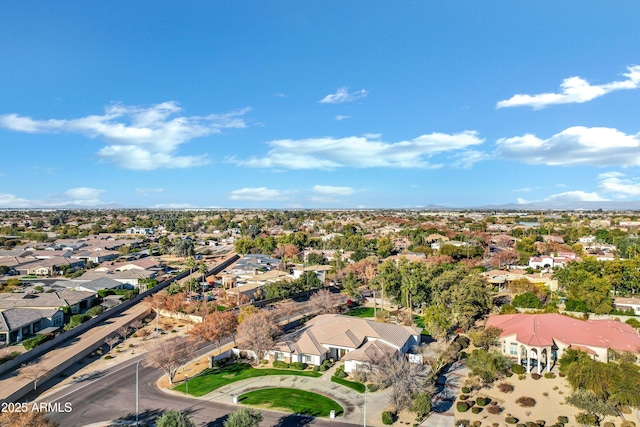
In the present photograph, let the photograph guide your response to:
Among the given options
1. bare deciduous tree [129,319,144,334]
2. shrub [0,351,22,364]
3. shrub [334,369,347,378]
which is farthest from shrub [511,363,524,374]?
shrub [0,351,22,364]

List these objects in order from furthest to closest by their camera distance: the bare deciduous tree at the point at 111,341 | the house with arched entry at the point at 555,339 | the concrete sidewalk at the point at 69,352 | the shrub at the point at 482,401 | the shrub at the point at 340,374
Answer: the bare deciduous tree at the point at 111,341, the house with arched entry at the point at 555,339, the shrub at the point at 340,374, the concrete sidewalk at the point at 69,352, the shrub at the point at 482,401

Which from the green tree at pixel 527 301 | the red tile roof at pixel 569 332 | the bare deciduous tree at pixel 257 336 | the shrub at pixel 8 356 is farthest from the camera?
the green tree at pixel 527 301

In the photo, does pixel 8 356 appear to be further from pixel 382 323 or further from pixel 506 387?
pixel 506 387

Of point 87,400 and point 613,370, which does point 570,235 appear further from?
point 87,400

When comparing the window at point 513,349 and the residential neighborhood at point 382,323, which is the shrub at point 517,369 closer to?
the residential neighborhood at point 382,323

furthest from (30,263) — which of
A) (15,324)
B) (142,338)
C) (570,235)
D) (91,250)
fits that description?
(570,235)

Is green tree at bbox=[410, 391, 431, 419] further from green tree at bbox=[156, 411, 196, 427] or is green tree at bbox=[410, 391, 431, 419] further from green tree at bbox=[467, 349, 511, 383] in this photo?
green tree at bbox=[156, 411, 196, 427]

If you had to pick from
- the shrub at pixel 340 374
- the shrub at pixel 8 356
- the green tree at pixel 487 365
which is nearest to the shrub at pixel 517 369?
the green tree at pixel 487 365
